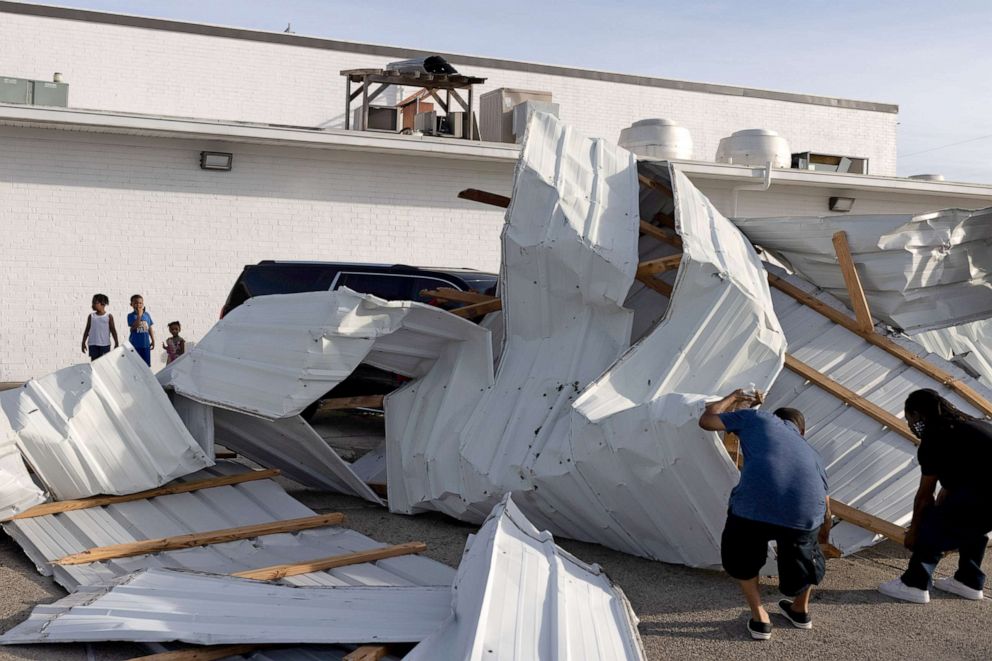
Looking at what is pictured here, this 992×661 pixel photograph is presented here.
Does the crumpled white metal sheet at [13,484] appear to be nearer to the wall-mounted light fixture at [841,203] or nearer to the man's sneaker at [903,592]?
the man's sneaker at [903,592]

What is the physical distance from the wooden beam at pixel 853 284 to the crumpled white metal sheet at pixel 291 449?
4104 millimetres

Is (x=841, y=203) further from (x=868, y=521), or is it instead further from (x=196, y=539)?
(x=196, y=539)

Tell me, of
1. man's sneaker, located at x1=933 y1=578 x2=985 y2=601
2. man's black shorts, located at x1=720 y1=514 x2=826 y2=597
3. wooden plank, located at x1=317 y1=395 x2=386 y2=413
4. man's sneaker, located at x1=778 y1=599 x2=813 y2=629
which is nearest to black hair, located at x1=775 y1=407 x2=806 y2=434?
man's black shorts, located at x1=720 y1=514 x2=826 y2=597

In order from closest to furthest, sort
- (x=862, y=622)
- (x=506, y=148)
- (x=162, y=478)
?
(x=862, y=622), (x=162, y=478), (x=506, y=148)

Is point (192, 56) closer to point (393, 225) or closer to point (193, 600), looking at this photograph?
point (393, 225)

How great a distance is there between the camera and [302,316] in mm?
7383

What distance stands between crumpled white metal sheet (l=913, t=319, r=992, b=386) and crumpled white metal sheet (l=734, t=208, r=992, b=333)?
149 mm

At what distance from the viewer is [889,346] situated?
757cm

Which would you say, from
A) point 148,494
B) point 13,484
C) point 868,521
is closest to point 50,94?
point 148,494

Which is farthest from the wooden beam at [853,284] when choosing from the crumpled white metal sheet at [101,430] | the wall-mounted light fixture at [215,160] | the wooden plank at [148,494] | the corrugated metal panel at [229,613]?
the wall-mounted light fixture at [215,160]

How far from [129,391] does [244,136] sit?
8231 millimetres

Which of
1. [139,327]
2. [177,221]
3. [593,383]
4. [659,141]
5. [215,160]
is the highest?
[659,141]

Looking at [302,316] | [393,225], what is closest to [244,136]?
[393,225]

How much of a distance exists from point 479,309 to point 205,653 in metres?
4.27
